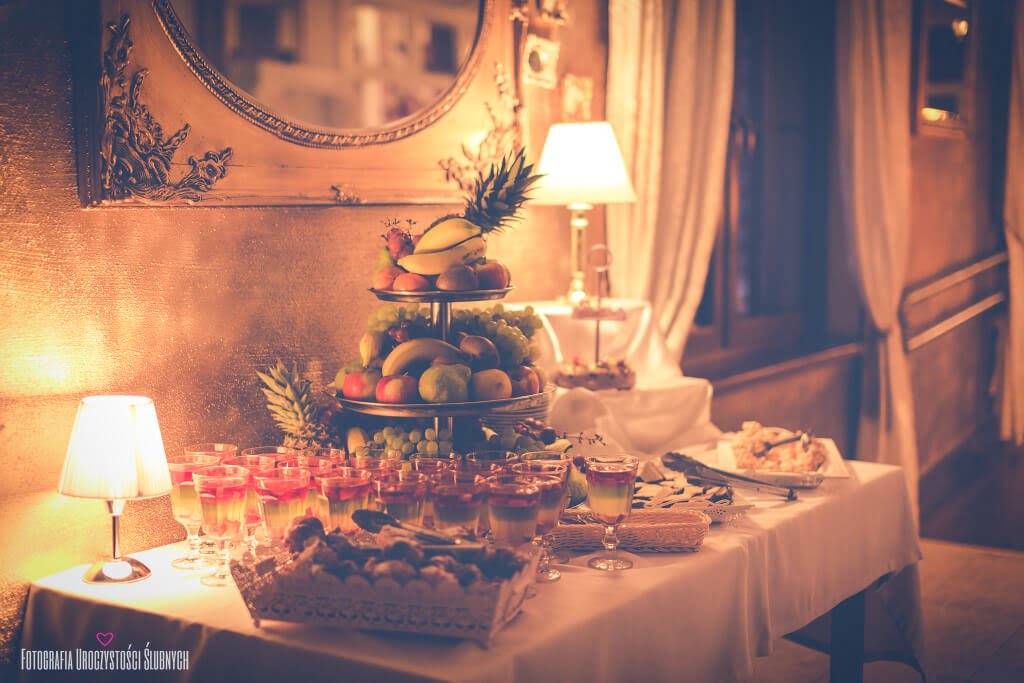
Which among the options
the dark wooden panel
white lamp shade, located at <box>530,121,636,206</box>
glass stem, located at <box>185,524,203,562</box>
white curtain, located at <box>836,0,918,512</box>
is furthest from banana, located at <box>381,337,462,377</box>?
white curtain, located at <box>836,0,918,512</box>

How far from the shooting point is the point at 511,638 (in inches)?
66.1

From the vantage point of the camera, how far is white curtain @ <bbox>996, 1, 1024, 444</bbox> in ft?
22.3

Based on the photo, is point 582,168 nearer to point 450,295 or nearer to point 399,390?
point 450,295

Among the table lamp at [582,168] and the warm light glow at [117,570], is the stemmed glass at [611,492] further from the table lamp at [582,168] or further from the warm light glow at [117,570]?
the table lamp at [582,168]

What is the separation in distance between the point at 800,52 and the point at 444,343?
3.79 m

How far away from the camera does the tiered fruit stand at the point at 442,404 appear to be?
2.18 m

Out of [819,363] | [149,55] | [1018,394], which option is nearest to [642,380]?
[149,55]

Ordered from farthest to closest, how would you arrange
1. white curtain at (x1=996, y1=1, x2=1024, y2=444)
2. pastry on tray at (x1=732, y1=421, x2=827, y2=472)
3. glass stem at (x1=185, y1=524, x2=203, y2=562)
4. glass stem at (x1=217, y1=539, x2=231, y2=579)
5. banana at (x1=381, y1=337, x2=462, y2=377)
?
white curtain at (x1=996, y1=1, x2=1024, y2=444)
pastry on tray at (x1=732, y1=421, x2=827, y2=472)
banana at (x1=381, y1=337, x2=462, y2=377)
glass stem at (x1=185, y1=524, x2=203, y2=562)
glass stem at (x1=217, y1=539, x2=231, y2=579)

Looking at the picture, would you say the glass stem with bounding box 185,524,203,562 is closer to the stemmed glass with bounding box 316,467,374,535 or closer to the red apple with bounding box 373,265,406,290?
the stemmed glass with bounding box 316,467,374,535

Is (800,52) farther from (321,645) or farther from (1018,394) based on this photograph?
(321,645)

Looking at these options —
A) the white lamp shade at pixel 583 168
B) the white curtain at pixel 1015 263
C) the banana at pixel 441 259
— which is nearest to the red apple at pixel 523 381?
the banana at pixel 441 259

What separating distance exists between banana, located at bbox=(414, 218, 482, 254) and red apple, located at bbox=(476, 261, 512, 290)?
0.07 m

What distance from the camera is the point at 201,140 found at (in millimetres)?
2387

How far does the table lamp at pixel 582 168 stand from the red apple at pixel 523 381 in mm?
889
